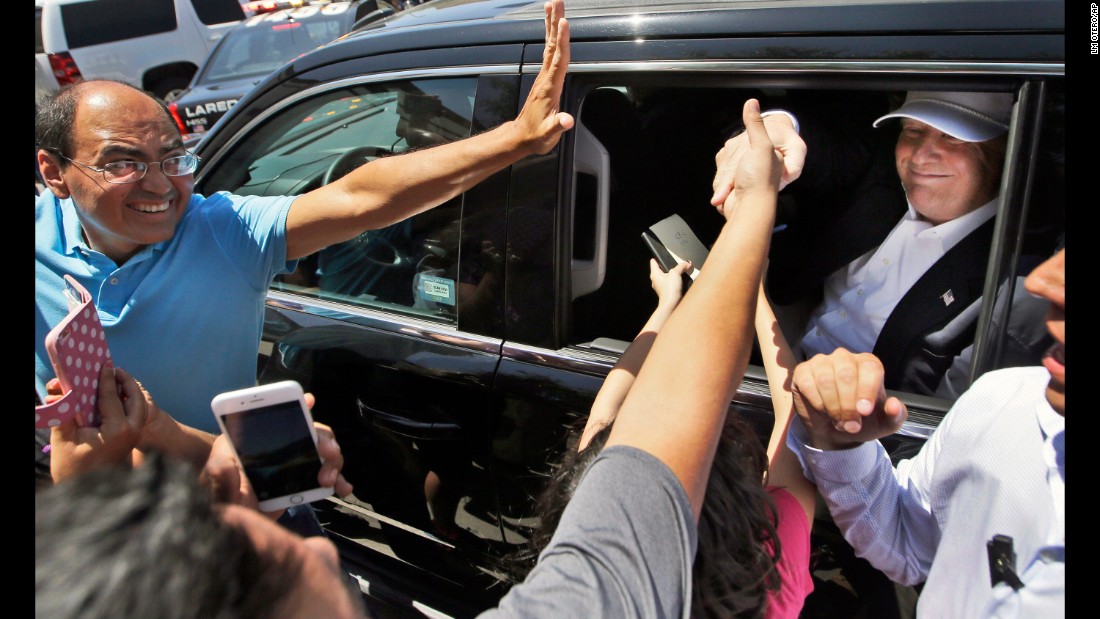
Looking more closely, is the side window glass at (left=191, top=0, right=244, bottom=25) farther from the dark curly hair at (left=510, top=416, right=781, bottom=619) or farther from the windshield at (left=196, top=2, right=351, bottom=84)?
the dark curly hair at (left=510, top=416, right=781, bottom=619)

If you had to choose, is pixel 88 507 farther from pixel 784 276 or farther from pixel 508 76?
pixel 784 276

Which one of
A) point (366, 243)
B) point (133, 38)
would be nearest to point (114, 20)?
point (133, 38)

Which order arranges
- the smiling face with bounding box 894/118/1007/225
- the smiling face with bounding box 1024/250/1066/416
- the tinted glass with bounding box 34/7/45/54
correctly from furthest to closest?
the tinted glass with bounding box 34/7/45/54, the smiling face with bounding box 894/118/1007/225, the smiling face with bounding box 1024/250/1066/416

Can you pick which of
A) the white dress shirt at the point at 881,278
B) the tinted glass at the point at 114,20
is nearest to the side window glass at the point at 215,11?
the tinted glass at the point at 114,20

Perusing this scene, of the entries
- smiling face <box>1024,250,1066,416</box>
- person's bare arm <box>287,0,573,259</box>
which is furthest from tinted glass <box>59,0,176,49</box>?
smiling face <box>1024,250,1066,416</box>

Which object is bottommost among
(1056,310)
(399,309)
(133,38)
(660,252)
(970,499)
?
(970,499)

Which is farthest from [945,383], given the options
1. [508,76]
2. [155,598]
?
[155,598]

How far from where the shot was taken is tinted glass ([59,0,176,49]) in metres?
10.9

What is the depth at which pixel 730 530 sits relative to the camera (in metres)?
1.08

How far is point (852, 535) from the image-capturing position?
135cm

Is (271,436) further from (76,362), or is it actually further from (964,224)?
(964,224)

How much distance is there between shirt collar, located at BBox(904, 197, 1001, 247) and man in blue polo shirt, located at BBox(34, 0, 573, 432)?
0.89 meters

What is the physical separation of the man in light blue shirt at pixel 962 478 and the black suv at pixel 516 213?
18 centimetres

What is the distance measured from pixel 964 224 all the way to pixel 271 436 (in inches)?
58.8
